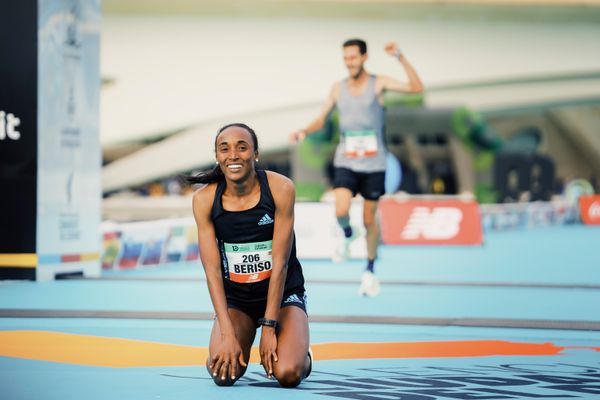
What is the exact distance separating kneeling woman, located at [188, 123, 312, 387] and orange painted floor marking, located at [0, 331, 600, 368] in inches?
25.6

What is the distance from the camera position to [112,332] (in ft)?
22.1

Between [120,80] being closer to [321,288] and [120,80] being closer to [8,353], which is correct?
[321,288]

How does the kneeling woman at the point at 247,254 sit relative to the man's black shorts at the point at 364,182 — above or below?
below

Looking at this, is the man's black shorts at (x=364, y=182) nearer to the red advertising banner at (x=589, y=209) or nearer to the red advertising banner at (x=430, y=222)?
the red advertising banner at (x=430, y=222)

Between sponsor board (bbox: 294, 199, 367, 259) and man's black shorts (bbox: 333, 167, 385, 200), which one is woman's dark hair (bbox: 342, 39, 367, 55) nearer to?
man's black shorts (bbox: 333, 167, 385, 200)

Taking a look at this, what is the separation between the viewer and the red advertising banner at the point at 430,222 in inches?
735

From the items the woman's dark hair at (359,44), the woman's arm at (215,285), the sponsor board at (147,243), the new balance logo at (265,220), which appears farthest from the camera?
the sponsor board at (147,243)

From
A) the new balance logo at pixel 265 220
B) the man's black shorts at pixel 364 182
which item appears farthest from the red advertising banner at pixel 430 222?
the new balance logo at pixel 265 220

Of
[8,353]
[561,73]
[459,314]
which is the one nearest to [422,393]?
[8,353]

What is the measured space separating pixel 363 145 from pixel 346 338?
10.1 feet

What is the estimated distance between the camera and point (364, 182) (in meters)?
9.35

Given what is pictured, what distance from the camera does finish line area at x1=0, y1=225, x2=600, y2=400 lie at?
4668 millimetres

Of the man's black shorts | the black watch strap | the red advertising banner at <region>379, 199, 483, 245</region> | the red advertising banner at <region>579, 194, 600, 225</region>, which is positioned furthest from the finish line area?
the red advertising banner at <region>579, 194, 600, 225</region>

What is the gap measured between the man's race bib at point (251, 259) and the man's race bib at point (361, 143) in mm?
4307
